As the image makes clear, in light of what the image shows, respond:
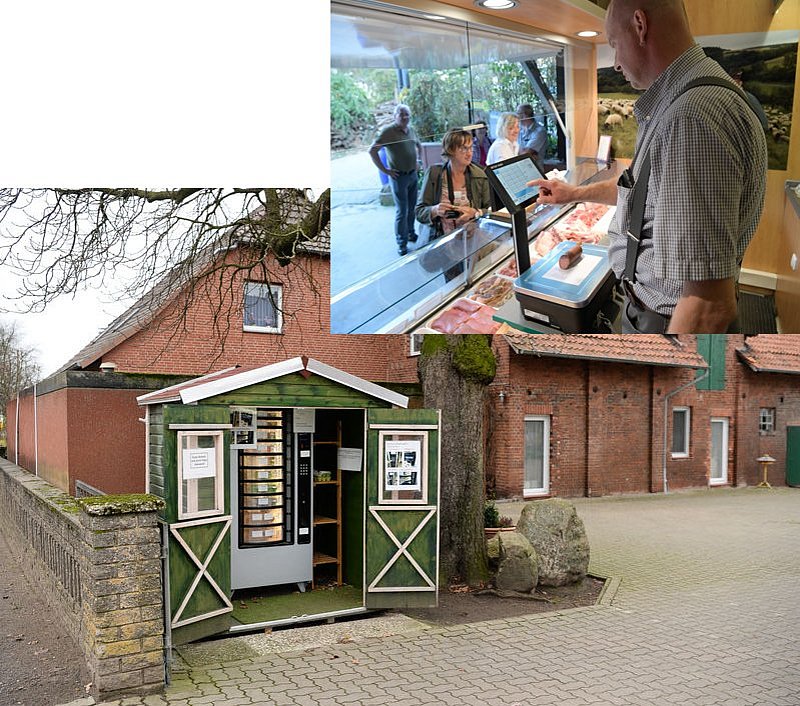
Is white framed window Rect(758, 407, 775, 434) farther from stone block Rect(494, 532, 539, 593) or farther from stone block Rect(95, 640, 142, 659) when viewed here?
stone block Rect(95, 640, 142, 659)

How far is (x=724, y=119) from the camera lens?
13.3 feet

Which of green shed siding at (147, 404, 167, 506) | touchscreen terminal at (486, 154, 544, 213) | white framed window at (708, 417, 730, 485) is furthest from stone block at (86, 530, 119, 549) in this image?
white framed window at (708, 417, 730, 485)

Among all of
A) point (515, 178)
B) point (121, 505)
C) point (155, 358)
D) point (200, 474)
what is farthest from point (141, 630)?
point (155, 358)

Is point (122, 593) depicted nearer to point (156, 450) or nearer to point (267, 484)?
point (156, 450)

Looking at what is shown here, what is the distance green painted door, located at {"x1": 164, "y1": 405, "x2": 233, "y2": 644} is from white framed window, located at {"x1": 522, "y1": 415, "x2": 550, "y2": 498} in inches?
327

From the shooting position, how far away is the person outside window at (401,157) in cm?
447

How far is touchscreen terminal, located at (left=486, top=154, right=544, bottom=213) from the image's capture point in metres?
4.51

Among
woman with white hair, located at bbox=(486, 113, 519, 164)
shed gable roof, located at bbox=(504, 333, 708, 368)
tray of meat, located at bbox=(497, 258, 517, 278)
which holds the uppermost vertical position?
woman with white hair, located at bbox=(486, 113, 519, 164)

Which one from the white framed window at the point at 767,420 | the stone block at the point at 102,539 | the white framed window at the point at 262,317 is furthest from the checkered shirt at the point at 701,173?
the white framed window at the point at 767,420

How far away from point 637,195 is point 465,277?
992mm

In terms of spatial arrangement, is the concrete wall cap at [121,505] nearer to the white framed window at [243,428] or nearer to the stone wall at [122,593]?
the stone wall at [122,593]

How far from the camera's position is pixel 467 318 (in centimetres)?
476

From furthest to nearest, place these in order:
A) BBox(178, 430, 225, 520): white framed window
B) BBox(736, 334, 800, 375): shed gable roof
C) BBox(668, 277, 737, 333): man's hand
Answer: BBox(736, 334, 800, 375): shed gable roof
BBox(178, 430, 225, 520): white framed window
BBox(668, 277, 737, 333): man's hand

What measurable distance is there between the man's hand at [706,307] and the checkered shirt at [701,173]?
0.17ft
